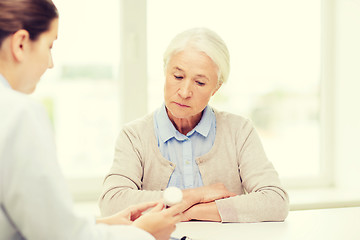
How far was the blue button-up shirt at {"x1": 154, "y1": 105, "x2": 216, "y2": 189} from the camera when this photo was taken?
5.42 feet

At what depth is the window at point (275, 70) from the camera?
2.64 meters

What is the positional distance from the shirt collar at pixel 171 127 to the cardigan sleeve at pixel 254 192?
145 mm

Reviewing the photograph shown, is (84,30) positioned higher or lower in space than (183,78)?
higher

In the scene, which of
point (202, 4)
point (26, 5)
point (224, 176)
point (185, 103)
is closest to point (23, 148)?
point (26, 5)

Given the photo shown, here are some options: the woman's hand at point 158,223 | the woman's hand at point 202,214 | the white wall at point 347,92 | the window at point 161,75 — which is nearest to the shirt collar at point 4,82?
the woman's hand at point 158,223

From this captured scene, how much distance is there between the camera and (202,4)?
260cm

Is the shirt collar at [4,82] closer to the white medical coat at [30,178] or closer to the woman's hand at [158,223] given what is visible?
the white medical coat at [30,178]

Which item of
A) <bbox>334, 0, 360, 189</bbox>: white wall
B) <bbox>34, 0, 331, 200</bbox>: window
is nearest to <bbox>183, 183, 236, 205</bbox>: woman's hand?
<bbox>34, 0, 331, 200</bbox>: window

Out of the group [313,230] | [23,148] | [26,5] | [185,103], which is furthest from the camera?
[185,103]

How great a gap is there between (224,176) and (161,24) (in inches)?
48.8

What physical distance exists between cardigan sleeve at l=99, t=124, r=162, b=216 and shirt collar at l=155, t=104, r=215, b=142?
0.36 ft

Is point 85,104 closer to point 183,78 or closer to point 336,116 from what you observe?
point 183,78

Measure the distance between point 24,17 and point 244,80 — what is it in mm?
2042

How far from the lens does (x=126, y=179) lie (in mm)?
1549
